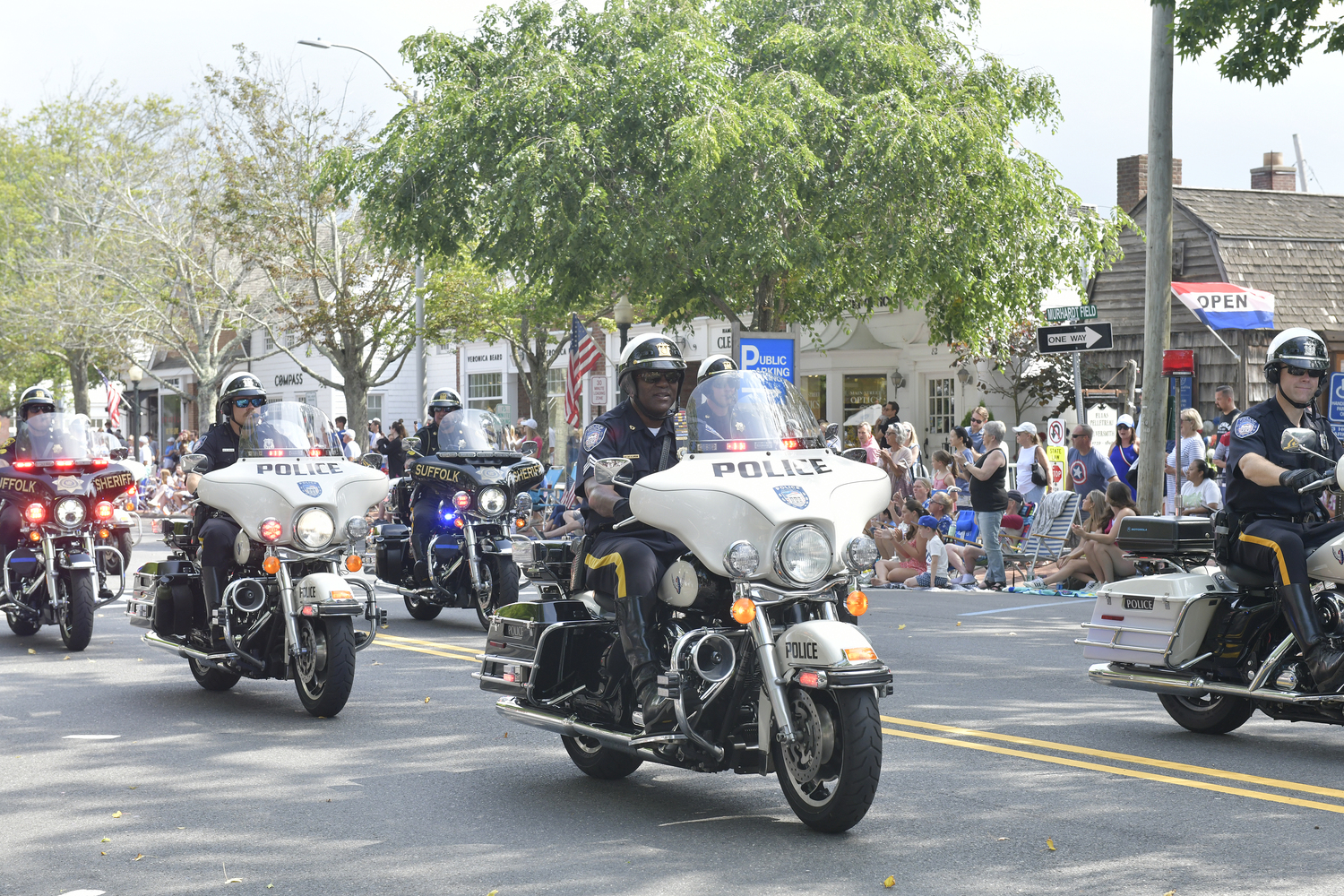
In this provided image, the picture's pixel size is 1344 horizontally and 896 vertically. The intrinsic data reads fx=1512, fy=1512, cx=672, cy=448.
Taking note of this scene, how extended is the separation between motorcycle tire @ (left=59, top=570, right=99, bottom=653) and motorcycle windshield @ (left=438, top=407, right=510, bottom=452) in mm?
3197

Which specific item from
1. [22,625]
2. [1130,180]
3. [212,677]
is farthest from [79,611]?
[1130,180]

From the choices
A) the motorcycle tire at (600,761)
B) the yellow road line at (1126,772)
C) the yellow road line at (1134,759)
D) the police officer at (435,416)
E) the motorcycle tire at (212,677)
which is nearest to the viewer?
the yellow road line at (1126,772)

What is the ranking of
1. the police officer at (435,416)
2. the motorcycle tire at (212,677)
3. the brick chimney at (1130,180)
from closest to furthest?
the motorcycle tire at (212,677), the police officer at (435,416), the brick chimney at (1130,180)

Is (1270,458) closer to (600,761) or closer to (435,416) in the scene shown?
(600,761)

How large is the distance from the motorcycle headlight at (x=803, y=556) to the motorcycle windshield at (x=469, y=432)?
25.1 feet

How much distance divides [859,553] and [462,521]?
24.6ft

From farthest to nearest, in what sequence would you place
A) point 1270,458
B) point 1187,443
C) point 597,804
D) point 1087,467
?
point 1087,467 → point 1187,443 → point 1270,458 → point 597,804

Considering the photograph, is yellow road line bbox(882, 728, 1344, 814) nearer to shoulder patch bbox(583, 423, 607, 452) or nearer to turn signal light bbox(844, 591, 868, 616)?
turn signal light bbox(844, 591, 868, 616)

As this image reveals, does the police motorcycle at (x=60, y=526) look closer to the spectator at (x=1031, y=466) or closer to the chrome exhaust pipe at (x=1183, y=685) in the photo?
the chrome exhaust pipe at (x=1183, y=685)

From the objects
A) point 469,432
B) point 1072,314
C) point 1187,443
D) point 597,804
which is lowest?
point 597,804

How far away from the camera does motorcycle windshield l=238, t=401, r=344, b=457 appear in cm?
913

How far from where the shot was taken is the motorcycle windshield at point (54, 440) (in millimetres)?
11977

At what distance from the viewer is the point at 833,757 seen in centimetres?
568

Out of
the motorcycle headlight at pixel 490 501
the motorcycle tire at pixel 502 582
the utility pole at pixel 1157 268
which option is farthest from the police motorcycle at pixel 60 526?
the utility pole at pixel 1157 268
